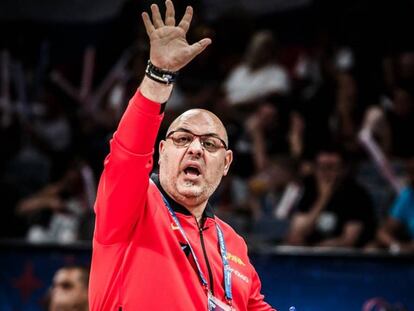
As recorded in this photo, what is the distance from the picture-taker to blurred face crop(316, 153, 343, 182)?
762 centimetres

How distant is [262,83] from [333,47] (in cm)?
73

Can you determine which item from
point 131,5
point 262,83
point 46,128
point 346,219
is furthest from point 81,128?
point 346,219

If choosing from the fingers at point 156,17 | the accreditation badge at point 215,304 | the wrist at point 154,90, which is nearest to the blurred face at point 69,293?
the accreditation badge at point 215,304

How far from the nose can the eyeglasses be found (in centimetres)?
1

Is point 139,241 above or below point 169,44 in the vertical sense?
below

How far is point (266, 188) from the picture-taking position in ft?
27.3

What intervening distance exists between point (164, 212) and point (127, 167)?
41cm

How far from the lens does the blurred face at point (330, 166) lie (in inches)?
300

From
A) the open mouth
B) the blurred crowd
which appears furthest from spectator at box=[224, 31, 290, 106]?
the open mouth

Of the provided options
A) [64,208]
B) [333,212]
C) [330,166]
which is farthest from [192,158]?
[64,208]

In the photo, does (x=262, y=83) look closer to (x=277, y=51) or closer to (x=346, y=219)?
(x=277, y=51)

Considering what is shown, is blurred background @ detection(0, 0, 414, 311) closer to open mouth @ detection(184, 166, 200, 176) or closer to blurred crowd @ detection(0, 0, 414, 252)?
blurred crowd @ detection(0, 0, 414, 252)

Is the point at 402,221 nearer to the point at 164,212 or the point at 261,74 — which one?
the point at 261,74

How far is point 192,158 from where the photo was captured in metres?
3.94
